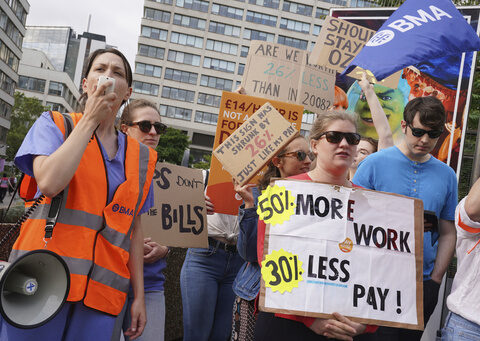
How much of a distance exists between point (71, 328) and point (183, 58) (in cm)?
6311

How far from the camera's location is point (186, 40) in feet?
206

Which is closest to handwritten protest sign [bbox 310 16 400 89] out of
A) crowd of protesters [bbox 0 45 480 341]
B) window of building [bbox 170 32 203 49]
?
crowd of protesters [bbox 0 45 480 341]

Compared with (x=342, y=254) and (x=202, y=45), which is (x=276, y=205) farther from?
(x=202, y=45)

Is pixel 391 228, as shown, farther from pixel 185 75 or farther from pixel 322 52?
pixel 185 75

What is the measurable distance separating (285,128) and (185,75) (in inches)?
2409

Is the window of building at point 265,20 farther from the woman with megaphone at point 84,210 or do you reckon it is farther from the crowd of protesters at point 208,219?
the woman with megaphone at point 84,210

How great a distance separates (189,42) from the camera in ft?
207

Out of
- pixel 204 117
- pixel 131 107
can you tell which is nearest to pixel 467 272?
pixel 131 107

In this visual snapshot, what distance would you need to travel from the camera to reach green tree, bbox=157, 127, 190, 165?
165 feet

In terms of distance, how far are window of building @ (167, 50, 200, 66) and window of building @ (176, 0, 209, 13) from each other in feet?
19.5

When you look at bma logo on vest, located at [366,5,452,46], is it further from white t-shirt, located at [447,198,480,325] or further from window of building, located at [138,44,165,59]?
window of building, located at [138,44,165,59]

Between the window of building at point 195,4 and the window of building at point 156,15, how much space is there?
2.15 metres

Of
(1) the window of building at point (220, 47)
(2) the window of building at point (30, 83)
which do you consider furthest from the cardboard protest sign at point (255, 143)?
(2) the window of building at point (30, 83)

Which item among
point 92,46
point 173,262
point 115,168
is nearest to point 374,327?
point 115,168
